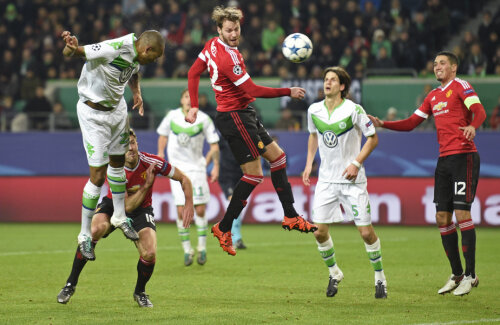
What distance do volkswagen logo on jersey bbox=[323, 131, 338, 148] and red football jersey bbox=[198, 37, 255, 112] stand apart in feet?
3.81

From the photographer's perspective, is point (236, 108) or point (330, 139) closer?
point (236, 108)

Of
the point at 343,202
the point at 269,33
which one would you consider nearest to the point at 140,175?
the point at 343,202

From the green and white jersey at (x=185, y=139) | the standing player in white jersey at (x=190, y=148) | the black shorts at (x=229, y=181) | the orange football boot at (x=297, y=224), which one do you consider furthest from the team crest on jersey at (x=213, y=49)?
the black shorts at (x=229, y=181)

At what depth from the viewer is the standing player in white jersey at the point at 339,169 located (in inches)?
349

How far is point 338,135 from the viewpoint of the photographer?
29.3 feet

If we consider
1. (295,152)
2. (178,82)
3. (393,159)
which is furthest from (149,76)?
(393,159)

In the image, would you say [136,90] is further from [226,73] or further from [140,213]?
[140,213]

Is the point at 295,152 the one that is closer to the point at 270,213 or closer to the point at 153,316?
the point at 270,213

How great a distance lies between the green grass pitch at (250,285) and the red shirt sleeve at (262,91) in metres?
2.17

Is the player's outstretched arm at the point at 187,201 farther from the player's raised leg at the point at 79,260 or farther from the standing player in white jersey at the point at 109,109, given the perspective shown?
the player's raised leg at the point at 79,260

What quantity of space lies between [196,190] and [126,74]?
16.0ft

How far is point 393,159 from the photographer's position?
18.8m

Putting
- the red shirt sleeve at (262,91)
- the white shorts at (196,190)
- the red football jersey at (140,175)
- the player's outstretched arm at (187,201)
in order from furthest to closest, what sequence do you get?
1. the white shorts at (196,190)
2. the red football jersey at (140,175)
3. the player's outstretched arm at (187,201)
4. the red shirt sleeve at (262,91)

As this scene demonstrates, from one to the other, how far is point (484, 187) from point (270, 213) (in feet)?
→ 15.9
